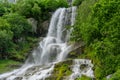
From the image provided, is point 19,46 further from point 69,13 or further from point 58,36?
point 69,13

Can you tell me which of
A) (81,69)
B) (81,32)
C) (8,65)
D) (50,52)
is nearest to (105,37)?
(81,69)

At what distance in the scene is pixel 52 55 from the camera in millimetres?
39812

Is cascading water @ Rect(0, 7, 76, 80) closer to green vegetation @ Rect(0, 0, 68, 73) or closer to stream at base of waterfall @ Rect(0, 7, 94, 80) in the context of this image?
stream at base of waterfall @ Rect(0, 7, 94, 80)

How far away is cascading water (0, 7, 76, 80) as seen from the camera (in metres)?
32.3

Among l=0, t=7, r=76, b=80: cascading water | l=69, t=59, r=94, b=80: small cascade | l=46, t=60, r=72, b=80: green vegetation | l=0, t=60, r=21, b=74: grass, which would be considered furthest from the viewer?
l=0, t=60, r=21, b=74: grass

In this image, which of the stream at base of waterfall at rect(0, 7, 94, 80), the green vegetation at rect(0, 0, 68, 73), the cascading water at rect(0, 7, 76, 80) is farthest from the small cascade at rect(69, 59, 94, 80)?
the green vegetation at rect(0, 0, 68, 73)

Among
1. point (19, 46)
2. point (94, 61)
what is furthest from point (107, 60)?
point (19, 46)

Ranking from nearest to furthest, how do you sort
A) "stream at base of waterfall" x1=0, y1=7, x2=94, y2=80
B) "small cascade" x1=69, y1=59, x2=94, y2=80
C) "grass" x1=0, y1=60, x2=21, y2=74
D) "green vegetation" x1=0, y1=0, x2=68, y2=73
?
1. "small cascade" x1=69, y1=59, x2=94, y2=80
2. "stream at base of waterfall" x1=0, y1=7, x2=94, y2=80
3. "grass" x1=0, y1=60, x2=21, y2=74
4. "green vegetation" x1=0, y1=0, x2=68, y2=73

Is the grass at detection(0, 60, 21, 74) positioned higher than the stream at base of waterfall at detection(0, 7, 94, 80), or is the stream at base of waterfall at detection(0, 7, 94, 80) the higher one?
the stream at base of waterfall at detection(0, 7, 94, 80)

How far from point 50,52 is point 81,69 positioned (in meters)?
10.5

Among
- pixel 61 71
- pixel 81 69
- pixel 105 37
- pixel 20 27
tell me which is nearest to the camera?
pixel 105 37

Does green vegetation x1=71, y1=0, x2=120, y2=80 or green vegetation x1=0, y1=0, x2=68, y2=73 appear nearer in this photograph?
green vegetation x1=71, y1=0, x2=120, y2=80

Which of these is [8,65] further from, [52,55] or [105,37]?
[105,37]

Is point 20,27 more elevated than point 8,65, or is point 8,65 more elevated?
point 20,27
